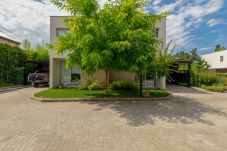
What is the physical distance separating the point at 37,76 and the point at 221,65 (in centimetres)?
3461

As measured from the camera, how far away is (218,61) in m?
41.5

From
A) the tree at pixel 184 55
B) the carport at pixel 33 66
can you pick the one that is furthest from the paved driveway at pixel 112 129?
the tree at pixel 184 55

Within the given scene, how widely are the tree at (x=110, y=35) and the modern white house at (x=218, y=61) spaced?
3300 cm

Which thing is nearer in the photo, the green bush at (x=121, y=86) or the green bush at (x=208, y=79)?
the green bush at (x=121, y=86)

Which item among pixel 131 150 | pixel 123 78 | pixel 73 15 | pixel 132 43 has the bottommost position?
pixel 131 150

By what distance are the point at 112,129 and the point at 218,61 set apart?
4067 cm

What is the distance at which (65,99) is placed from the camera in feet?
41.9

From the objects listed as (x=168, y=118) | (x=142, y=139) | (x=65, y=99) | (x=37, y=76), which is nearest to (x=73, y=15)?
(x=65, y=99)

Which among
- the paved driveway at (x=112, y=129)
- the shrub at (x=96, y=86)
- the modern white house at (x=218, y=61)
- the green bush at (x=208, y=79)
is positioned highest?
the modern white house at (x=218, y=61)

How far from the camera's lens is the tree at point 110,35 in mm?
11148

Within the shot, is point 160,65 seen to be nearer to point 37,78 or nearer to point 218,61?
point 37,78

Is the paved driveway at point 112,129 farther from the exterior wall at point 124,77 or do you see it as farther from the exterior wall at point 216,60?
the exterior wall at point 216,60

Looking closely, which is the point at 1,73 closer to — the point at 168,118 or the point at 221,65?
the point at 168,118

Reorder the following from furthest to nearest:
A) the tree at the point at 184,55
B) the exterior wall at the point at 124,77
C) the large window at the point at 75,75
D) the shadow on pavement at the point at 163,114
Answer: the tree at the point at 184,55, the large window at the point at 75,75, the exterior wall at the point at 124,77, the shadow on pavement at the point at 163,114
